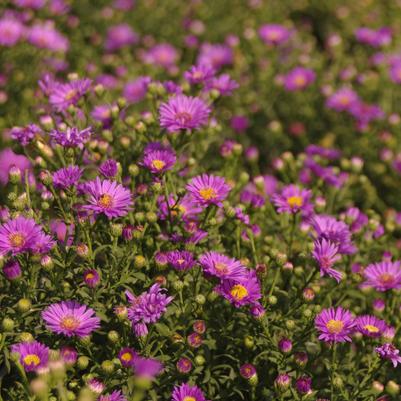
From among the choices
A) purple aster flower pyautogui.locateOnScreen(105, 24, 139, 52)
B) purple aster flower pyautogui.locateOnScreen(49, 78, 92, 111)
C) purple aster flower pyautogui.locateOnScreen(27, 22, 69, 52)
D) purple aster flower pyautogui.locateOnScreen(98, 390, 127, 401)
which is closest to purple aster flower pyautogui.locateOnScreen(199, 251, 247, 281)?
purple aster flower pyautogui.locateOnScreen(98, 390, 127, 401)

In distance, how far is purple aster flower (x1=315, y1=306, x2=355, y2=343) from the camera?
7.81 ft

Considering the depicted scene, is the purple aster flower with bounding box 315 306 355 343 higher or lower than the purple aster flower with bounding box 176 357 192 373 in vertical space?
higher

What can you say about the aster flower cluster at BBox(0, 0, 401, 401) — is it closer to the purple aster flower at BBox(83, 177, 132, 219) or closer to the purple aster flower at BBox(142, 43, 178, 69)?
the purple aster flower at BBox(83, 177, 132, 219)

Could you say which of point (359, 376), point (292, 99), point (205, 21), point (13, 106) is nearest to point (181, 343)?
point (359, 376)

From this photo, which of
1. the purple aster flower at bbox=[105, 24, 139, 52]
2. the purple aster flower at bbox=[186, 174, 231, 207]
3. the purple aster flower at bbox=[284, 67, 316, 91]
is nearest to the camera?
the purple aster flower at bbox=[186, 174, 231, 207]

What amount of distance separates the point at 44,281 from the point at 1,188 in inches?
52.6

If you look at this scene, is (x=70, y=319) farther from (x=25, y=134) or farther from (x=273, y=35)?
(x=273, y=35)

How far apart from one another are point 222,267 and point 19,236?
30.1 inches

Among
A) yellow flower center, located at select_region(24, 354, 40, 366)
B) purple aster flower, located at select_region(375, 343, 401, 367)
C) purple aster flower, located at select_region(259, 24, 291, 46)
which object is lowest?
purple aster flower, located at select_region(259, 24, 291, 46)

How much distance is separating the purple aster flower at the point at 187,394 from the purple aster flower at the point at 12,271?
2.32 ft

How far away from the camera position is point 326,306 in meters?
2.86

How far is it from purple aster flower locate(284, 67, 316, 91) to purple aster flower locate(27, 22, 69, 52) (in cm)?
167

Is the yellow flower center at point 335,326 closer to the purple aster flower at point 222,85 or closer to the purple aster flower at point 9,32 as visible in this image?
the purple aster flower at point 222,85

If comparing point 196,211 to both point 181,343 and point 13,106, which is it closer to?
point 181,343
